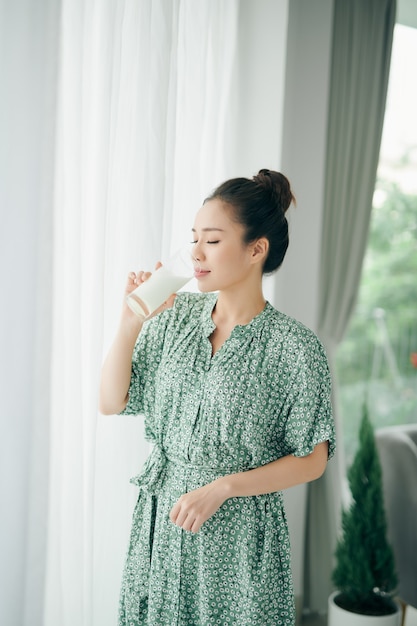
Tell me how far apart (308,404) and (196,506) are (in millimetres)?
320

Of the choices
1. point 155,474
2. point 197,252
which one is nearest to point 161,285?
point 197,252

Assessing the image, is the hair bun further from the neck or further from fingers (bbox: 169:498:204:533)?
fingers (bbox: 169:498:204:533)

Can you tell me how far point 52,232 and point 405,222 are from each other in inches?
123

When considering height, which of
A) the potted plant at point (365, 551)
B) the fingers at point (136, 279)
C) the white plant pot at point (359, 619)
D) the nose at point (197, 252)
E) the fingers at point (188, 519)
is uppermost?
the nose at point (197, 252)

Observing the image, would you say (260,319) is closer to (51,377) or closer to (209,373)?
(209,373)

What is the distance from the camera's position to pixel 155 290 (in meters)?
1.36

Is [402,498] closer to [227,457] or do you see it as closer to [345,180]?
[345,180]

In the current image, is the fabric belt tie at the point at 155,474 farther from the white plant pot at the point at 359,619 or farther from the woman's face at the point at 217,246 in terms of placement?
the white plant pot at the point at 359,619

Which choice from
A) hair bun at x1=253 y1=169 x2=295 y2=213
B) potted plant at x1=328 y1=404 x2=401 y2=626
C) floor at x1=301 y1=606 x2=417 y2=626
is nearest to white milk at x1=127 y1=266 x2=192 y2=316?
hair bun at x1=253 y1=169 x2=295 y2=213

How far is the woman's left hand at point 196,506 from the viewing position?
1.29 m

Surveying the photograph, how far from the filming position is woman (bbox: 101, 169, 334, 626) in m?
1.43

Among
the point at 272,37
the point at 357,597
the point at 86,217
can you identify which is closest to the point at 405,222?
the point at 272,37

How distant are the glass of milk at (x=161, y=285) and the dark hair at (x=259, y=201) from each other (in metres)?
0.14

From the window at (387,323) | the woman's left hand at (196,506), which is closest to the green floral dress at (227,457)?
the woman's left hand at (196,506)
